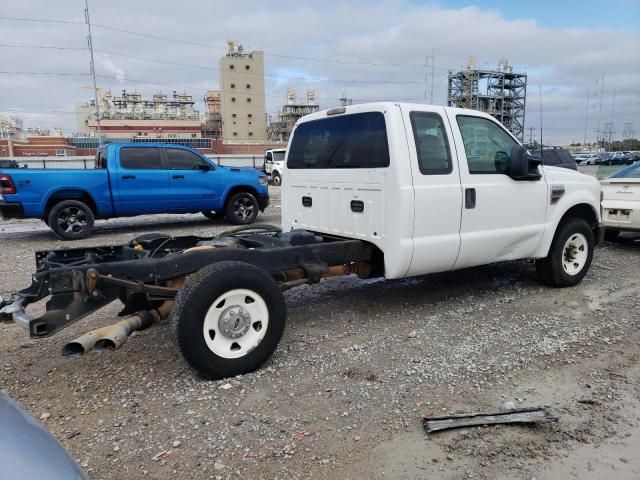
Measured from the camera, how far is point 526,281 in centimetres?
646

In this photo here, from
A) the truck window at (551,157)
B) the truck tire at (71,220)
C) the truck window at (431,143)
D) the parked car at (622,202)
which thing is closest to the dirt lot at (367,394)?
the truck window at (431,143)

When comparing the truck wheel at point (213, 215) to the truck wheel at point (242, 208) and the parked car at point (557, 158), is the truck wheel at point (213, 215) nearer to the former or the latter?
the truck wheel at point (242, 208)

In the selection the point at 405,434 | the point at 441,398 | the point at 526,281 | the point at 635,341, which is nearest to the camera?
the point at 405,434

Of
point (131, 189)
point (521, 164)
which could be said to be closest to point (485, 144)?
point (521, 164)

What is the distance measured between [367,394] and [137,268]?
1.89 metres

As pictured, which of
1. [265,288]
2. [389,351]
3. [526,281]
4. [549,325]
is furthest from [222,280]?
[526,281]

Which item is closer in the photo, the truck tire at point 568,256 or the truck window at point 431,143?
the truck window at point 431,143

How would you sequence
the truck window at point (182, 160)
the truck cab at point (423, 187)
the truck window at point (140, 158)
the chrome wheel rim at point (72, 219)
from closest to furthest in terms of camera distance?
the truck cab at point (423, 187), the chrome wheel rim at point (72, 219), the truck window at point (140, 158), the truck window at point (182, 160)

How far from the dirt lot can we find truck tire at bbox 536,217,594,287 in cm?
38

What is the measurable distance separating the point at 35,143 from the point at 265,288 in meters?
83.0

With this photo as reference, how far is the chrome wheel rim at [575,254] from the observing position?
6.12 meters

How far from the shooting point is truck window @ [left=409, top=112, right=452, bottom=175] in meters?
4.67

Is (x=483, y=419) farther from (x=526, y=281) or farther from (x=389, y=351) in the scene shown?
(x=526, y=281)

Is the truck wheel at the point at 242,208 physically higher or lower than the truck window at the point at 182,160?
lower
